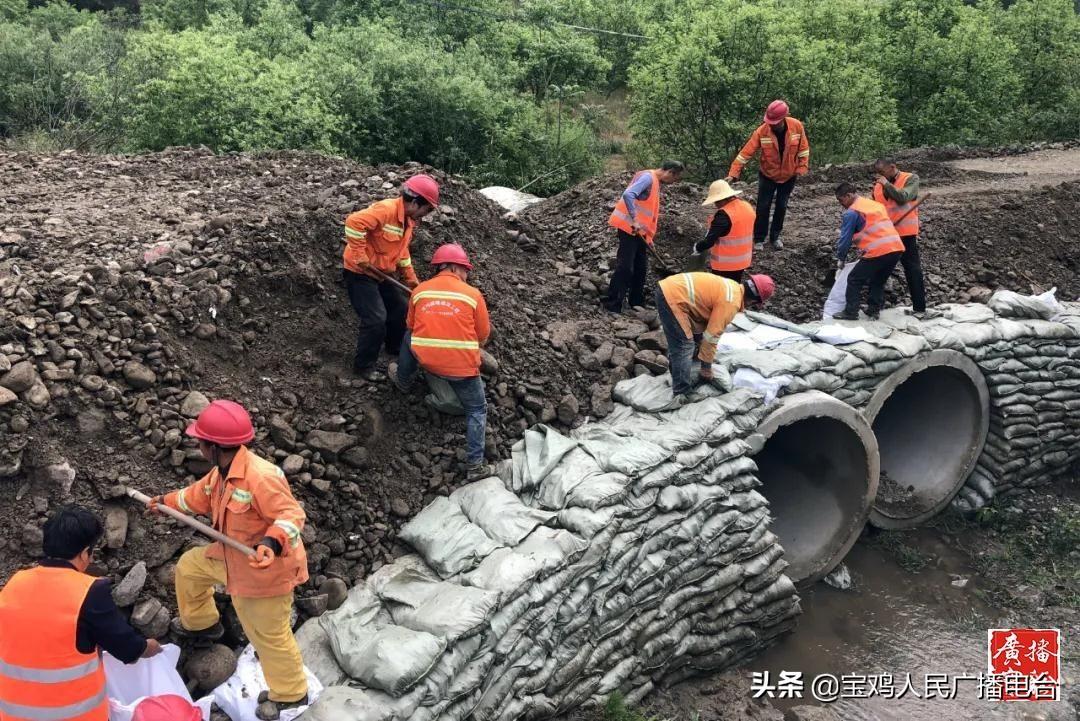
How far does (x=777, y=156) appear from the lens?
22.4 feet

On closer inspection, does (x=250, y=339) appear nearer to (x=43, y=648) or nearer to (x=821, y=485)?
(x=43, y=648)

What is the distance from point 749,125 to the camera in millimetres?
11234

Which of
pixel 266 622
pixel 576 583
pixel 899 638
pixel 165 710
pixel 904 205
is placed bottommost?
pixel 899 638

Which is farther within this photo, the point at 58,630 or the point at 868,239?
the point at 868,239

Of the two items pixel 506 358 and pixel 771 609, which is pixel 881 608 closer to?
pixel 771 609

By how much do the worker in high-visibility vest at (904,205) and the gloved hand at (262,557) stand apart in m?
5.39

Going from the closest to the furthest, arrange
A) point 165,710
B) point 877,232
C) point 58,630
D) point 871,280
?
point 58,630, point 165,710, point 877,232, point 871,280

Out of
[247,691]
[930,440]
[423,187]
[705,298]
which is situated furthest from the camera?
[930,440]

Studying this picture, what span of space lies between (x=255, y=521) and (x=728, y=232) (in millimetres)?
3980

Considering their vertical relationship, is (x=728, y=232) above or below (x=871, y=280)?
above

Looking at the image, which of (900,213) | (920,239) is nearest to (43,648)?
(900,213)

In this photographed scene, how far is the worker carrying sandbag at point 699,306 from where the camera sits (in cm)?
502

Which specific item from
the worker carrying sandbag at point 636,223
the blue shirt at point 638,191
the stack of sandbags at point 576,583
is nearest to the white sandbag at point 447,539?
the stack of sandbags at point 576,583

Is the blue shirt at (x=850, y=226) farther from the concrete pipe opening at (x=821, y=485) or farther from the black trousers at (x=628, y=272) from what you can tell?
the black trousers at (x=628, y=272)
